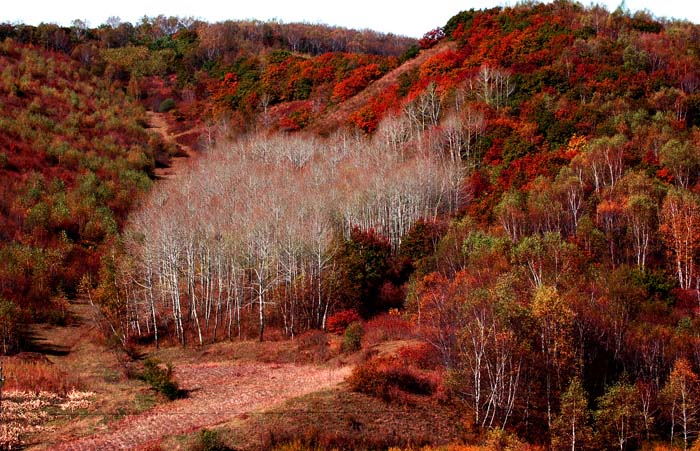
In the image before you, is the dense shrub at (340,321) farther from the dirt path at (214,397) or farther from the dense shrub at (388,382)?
the dense shrub at (388,382)

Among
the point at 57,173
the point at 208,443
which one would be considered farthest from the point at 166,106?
the point at 208,443

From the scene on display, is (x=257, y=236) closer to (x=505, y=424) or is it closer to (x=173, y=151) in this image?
(x=505, y=424)

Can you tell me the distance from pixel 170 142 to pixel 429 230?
2608 inches

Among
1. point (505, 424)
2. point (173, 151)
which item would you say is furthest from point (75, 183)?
point (505, 424)

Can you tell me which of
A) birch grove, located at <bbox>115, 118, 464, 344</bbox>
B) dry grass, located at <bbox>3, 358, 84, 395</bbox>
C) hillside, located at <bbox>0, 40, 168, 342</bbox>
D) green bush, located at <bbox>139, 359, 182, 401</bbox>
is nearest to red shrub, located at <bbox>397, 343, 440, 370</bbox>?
birch grove, located at <bbox>115, 118, 464, 344</bbox>

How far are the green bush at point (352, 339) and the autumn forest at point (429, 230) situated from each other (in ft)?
0.66

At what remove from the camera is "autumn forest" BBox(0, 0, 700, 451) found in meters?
32.7

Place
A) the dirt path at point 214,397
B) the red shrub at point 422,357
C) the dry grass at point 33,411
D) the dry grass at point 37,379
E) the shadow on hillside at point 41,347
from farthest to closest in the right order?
the shadow on hillside at point 41,347 → the red shrub at point 422,357 → the dry grass at point 37,379 → the dirt path at point 214,397 → the dry grass at point 33,411

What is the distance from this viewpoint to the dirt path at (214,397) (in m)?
29.8

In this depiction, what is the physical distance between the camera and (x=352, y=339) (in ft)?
143

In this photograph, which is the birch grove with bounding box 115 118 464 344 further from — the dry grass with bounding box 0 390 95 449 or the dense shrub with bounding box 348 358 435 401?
the dense shrub with bounding box 348 358 435 401

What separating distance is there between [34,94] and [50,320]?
65266 mm

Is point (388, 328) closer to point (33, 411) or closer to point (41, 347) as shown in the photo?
point (33, 411)

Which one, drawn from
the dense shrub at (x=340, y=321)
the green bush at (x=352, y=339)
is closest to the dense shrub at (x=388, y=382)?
the green bush at (x=352, y=339)
